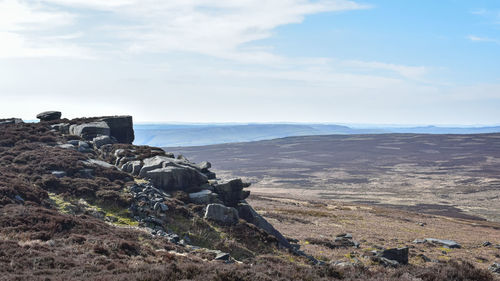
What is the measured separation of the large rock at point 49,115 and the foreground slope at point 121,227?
943 centimetres

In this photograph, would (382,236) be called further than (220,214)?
Yes

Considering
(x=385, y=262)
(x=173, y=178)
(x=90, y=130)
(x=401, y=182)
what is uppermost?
(x=90, y=130)

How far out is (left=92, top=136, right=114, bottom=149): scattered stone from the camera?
35.5 m

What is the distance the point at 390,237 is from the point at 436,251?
5.51m

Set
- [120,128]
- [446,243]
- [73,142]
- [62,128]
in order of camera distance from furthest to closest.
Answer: [120,128] < [62,128] < [446,243] < [73,142]

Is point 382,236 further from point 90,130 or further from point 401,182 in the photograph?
point 401,182

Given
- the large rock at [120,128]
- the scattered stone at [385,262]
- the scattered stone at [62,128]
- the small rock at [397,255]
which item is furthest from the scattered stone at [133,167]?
the small rock at [397,255]

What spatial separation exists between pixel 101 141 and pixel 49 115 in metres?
15.9

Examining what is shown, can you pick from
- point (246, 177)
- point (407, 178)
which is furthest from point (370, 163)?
point (246, 177)

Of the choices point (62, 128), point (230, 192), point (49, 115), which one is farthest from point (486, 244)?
point (49, 115)

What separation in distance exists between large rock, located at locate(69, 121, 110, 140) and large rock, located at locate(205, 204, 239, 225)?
66.3 feet

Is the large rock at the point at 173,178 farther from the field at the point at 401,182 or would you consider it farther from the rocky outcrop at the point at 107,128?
the field at the point at 401,182

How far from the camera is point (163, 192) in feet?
85.4

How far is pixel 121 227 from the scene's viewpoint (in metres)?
19.6
